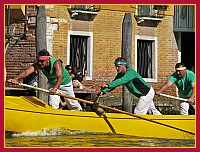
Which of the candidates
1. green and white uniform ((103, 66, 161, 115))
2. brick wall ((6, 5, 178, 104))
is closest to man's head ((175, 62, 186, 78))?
green and white uniform ((103, 66, 161, 115))

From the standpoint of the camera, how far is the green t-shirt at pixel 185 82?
1221cm

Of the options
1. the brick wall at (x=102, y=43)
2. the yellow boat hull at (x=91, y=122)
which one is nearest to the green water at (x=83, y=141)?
the yellow boat hull at (x=91, y=122)

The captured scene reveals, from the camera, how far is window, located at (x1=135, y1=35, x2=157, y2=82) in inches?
859

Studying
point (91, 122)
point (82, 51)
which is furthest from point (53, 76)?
point (82, 51)

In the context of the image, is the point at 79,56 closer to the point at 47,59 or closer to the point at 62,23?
the point at 62,23

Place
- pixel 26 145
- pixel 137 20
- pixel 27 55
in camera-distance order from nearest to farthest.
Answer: pixel 26 145 → pixel 27 55 → pixel 137 20

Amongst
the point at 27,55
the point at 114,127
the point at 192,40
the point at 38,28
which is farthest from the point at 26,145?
the point at 192,40

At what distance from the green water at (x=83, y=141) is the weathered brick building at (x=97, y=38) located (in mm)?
8098

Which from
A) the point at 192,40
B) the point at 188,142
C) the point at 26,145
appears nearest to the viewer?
the point at 26,145

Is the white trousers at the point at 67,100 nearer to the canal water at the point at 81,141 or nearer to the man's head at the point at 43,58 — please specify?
the man's head at the point at 43,58

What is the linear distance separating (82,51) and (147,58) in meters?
2.75

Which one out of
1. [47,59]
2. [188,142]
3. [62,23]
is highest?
[62,23]

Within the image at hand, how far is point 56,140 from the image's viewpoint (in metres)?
10.5

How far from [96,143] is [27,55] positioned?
390 inches
